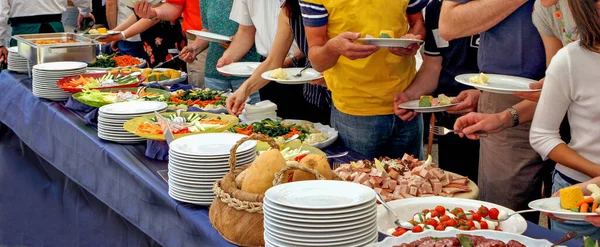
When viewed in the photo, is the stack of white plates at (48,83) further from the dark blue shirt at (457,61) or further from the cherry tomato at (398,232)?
the cherry tomato at (398,232)

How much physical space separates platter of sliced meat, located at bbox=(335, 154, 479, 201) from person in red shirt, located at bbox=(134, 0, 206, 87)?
8.19 ft

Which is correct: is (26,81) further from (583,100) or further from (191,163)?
(583,100)

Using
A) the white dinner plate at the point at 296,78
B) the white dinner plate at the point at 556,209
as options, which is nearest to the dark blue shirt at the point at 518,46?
the white dinner plate at the point at 296,78

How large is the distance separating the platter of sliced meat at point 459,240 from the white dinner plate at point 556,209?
0.15 meters


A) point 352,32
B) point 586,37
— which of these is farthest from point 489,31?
point 586,37

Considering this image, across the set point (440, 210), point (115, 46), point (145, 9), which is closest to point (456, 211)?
point (440, 210)

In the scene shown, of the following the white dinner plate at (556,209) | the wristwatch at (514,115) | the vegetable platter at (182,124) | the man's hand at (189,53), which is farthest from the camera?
the man's hand at (189,53)

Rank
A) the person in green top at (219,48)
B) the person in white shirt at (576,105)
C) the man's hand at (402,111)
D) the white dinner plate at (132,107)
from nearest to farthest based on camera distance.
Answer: the person in white shirt at (576,105), the man's hand at (402,111), the white dinner plate at (132,107), the person in green top at (219,48)

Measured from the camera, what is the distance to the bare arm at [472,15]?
2.42 metres

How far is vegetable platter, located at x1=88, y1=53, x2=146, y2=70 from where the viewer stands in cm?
424

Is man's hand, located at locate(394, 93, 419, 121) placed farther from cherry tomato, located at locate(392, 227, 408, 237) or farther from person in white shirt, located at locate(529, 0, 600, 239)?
cherry tomato, located at locate(392, 227, 408, 237)

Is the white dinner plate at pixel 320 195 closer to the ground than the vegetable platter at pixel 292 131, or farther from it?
farther from it

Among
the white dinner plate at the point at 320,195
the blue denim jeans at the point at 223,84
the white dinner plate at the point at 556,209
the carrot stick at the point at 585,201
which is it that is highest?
the white dinner plate at the point at 320,195

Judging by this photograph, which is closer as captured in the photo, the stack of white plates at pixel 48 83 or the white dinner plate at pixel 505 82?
the white dinner plate at pixel 505 82
